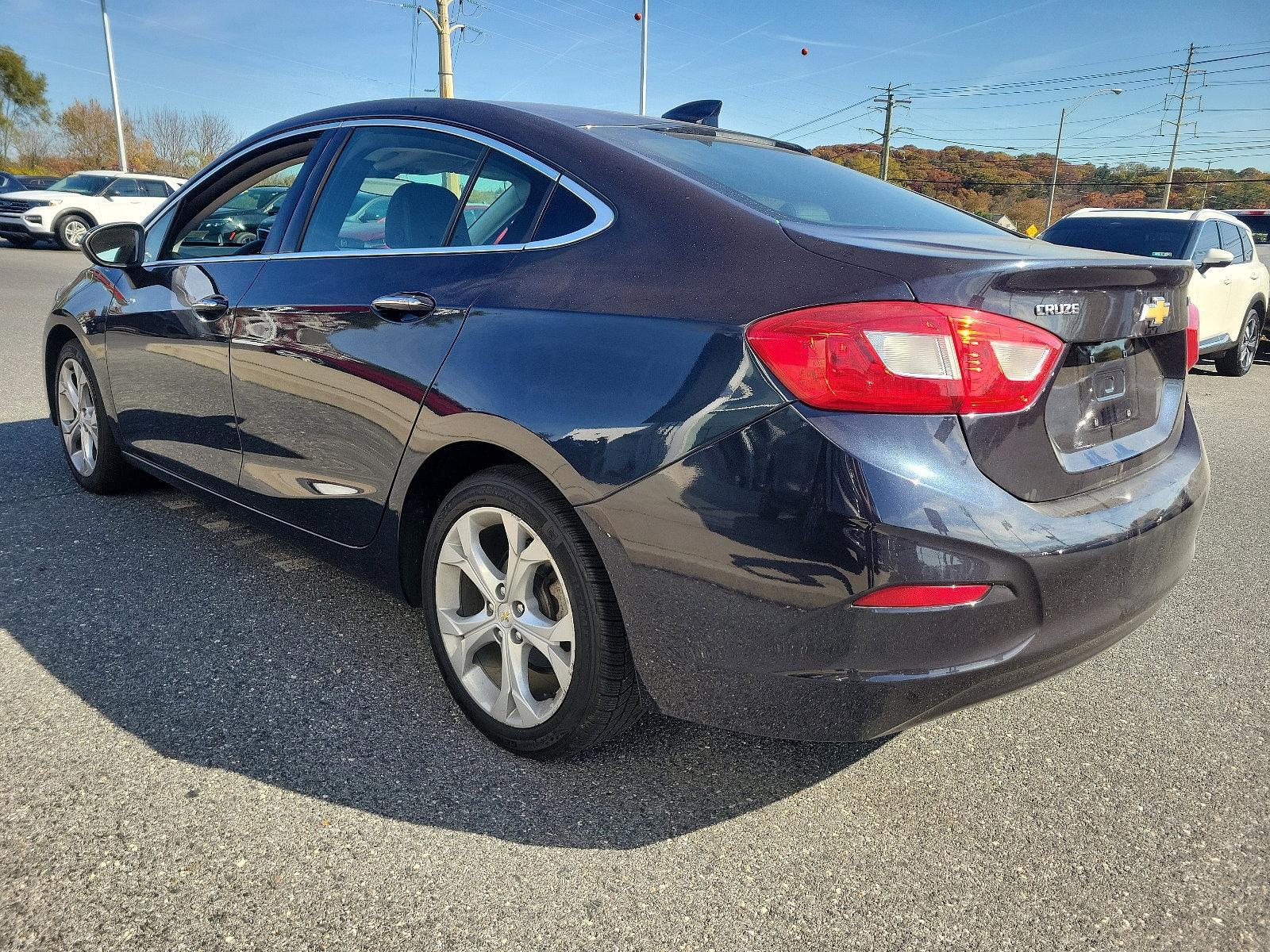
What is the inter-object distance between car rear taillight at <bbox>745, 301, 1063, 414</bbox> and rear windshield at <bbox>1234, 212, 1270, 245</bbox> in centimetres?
1320

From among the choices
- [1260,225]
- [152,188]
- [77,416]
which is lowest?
[77,416]

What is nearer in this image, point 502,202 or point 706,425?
point 706,425

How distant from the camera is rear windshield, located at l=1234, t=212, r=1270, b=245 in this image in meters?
12.7

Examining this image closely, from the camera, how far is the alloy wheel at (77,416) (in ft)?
14.3

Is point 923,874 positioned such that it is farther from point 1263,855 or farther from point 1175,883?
point 1263,855

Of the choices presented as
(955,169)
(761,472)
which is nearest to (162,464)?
(761,472)

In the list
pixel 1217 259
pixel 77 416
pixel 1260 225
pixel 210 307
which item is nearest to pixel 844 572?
pixel 210 307

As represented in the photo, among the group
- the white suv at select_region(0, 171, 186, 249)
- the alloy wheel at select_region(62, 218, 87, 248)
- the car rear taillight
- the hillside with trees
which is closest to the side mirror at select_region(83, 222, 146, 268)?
the car rear taillight

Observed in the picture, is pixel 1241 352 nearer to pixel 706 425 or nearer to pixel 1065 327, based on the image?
pixel 1065 327

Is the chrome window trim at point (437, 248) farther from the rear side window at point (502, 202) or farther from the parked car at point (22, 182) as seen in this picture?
the parked car at point (22, 182)

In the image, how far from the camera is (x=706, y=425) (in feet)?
6.20

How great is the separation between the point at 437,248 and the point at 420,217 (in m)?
0.19

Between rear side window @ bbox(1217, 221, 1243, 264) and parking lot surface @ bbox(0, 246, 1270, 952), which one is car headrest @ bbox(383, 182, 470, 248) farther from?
rear side window @ bbox(1217, 221, 1243, 264)

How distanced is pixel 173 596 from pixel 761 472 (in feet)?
Result: 7.87
